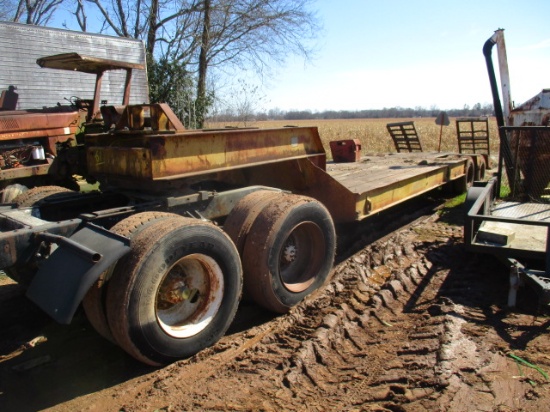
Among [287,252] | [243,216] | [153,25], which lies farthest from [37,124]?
[153,25]

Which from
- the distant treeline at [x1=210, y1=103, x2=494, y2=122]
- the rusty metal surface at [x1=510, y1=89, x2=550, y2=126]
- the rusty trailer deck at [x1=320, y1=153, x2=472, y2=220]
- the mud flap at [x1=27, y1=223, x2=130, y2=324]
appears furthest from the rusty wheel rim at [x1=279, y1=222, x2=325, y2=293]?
the distant treeline at [x1=210, y1=103, x2=494, y2=122]

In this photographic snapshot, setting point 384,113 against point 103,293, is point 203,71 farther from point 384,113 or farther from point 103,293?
point 384,113

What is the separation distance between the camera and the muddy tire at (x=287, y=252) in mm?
3898

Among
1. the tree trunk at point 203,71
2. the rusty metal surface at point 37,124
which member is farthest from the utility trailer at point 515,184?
the tree trunk at point 203,71

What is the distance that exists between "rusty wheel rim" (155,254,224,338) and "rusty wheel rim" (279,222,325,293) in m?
0.99

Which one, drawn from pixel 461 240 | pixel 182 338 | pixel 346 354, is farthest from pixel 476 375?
pixel 461 240

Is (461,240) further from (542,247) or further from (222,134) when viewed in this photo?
(222,134)

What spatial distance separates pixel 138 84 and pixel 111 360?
10.4 meters

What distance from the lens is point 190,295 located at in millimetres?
3529

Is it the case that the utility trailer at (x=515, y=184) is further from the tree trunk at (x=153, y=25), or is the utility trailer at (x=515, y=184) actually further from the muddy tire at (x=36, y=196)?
the tree trunk at (x=153, y=25)

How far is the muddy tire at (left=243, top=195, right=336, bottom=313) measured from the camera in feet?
12.8

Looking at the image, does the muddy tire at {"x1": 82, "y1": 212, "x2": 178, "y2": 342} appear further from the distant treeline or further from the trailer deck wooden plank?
the distant treeline

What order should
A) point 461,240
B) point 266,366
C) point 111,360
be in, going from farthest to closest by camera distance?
point 461,240
point 111,360
point 266,366

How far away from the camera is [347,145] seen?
857 centimetres
